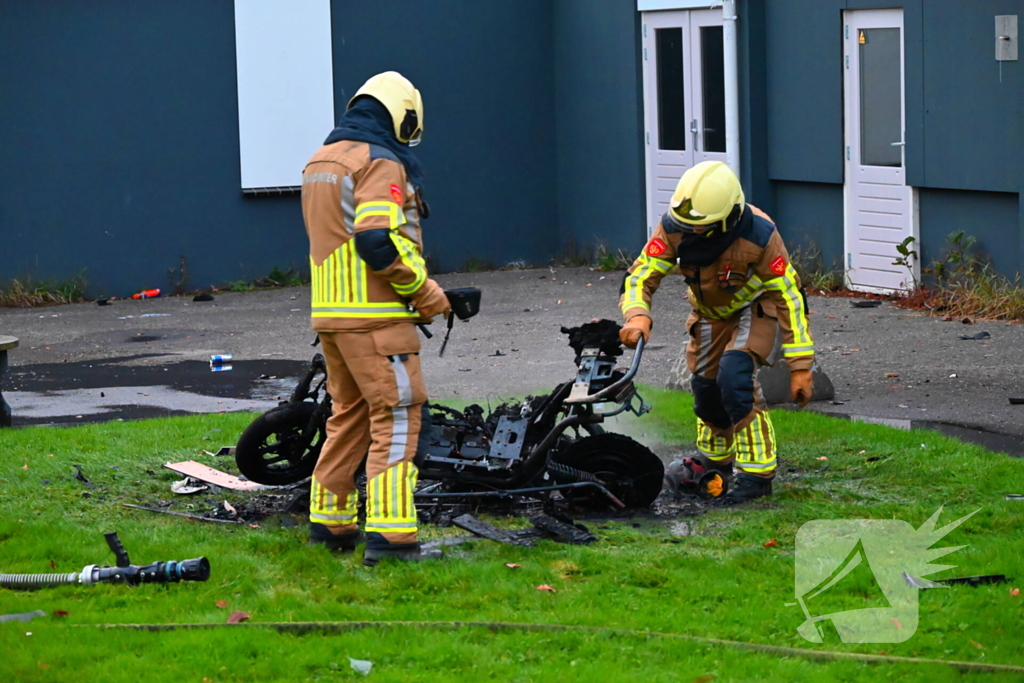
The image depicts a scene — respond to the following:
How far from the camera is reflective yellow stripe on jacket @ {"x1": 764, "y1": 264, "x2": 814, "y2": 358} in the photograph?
6645 millimetres

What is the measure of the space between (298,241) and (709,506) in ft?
37.7

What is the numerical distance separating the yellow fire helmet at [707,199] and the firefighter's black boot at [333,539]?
2123 mm

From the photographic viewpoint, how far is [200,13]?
653 inches

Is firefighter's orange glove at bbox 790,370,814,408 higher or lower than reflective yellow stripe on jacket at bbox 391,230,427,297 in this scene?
lower

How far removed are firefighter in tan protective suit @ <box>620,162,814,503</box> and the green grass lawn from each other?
14.1 inches

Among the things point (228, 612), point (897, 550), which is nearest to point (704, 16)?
point (897, 550)

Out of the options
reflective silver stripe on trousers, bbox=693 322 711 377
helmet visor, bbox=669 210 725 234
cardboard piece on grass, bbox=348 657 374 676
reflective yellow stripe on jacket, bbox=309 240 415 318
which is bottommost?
cardboard piece on grass, bbox=348 657 374 676

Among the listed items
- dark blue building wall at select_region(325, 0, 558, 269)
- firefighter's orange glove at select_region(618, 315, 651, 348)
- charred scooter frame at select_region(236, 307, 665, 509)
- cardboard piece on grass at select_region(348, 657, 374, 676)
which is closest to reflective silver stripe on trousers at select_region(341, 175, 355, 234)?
charred scooter frame at select_region(236, 307, 665, 509)

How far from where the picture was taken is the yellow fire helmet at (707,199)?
646 cm

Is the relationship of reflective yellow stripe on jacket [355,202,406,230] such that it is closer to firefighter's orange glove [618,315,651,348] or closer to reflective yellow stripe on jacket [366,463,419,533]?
reflective yellow stripe on jacket [366,463,419,533]

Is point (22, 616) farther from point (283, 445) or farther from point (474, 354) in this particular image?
point (474, 354)

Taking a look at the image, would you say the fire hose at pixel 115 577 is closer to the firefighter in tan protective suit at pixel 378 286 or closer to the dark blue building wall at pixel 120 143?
the firefighter in tan protective suit at pixel 378 286

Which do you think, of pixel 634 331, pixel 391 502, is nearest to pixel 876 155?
pixel 634 331

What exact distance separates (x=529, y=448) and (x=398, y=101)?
71.4 inches
